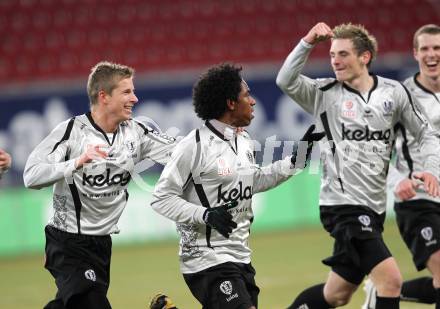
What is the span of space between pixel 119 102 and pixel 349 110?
1.71m

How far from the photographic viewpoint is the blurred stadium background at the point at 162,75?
13539 mm

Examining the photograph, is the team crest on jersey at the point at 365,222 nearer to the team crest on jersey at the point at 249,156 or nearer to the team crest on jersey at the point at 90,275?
the team crest on jersey at the point at 249,156

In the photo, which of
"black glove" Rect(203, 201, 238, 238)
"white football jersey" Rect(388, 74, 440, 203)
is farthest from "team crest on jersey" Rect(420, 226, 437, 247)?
"black glove" Rect(203, 201, 238, 238)

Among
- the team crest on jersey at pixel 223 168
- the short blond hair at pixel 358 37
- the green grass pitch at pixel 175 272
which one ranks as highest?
the short blond hair at pixel 358 37

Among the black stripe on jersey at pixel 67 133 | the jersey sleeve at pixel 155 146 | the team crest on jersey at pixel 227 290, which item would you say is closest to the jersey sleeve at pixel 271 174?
the jersey sleeve at pixel 155 146

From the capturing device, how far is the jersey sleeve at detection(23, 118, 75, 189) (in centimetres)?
630

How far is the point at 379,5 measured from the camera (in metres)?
18.9

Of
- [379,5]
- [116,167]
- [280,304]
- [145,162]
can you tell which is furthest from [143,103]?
[116,167]

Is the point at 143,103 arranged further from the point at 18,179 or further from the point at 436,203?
the point at 436,203

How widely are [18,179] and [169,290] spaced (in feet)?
15.9

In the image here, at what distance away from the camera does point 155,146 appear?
704 cm

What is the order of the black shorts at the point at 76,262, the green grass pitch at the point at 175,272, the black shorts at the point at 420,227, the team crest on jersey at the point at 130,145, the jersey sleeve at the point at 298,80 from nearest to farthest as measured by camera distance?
the black shorts at the point at 76,262, the team crest on jersey at the point at 130,145, the jersey sleeve at the point at 298,80, the black shorts at the point at 420,227, the green grass pitch at the point at 175,272

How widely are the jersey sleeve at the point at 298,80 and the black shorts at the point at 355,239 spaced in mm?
820

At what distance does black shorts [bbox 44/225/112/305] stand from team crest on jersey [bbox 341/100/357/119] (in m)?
1.96
